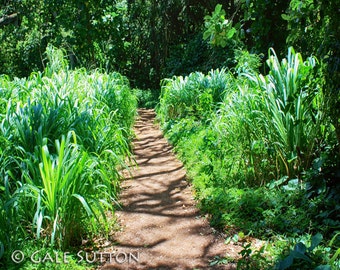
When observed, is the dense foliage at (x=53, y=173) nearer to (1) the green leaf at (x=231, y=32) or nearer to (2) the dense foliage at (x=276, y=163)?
(2) the dense foliage at (x=276, y=163)

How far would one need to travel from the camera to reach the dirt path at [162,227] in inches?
124

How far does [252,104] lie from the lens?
4.29 meters

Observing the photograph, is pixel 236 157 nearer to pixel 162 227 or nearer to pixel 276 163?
pixel 276 163

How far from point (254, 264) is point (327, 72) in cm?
168

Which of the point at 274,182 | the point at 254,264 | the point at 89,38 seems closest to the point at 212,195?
the point at 274,182

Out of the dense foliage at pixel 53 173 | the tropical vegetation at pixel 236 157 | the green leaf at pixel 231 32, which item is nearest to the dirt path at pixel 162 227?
the tropical vegetation at pixel 236 157


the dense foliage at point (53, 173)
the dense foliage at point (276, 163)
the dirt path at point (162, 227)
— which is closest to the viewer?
the dense foliage at point (53, 173)

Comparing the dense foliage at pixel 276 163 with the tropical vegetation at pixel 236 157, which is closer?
the tropical vegetation at pixel 236 157

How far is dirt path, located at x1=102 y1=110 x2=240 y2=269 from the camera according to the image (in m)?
3.14

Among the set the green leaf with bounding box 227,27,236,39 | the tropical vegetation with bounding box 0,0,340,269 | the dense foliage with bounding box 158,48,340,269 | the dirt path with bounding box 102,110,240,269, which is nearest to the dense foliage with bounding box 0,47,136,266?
the tropical vegetation with bounding box 0,0,340,269

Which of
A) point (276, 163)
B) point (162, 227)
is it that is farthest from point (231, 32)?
point (162, 227)

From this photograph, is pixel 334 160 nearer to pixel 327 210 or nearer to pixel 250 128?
pixel 327 210

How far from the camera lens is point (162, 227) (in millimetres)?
3793

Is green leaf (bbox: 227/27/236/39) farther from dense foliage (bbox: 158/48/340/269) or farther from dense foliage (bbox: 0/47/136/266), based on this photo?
dense foliage (bbox: 0/47/136/266)
